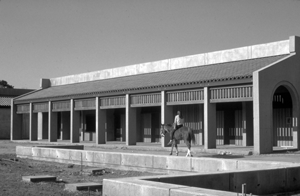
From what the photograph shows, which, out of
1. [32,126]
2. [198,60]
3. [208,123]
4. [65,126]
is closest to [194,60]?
[198,60]

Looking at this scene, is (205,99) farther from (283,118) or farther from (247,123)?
(283,118)

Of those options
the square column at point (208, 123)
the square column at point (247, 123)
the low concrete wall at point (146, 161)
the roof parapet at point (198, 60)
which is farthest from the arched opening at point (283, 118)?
the low concrete wall at point (146, 161)

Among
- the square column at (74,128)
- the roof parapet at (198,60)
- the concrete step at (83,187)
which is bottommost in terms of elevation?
the concrete step at (83,187)

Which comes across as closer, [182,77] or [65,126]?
[182,77]

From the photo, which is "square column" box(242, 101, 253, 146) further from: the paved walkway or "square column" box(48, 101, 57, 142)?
"square column" box(48, 101, 57, 142)

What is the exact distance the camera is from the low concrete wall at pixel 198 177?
9.92m

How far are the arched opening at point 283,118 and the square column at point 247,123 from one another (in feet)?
5.79

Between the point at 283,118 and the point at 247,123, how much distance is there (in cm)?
263

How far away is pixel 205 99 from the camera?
30.1 meters

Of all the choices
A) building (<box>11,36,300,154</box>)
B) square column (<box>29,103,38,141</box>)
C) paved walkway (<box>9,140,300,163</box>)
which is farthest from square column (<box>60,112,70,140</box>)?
paved walkway (<box>9,140,300,163</box>)

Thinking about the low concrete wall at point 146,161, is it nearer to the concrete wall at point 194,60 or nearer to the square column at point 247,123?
the square column at point 247,123

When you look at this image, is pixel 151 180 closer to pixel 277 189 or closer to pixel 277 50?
pixel 277 189

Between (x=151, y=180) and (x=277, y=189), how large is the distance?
13.1 ft

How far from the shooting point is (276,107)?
3172cm
